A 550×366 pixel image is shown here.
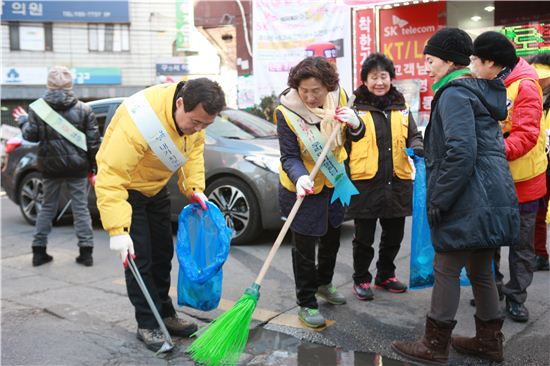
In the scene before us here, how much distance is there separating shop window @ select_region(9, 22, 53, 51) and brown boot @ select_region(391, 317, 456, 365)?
2806 cm

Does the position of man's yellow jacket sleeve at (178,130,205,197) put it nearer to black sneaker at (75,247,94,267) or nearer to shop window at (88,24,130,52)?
black sneaker at (75,247,94,267)

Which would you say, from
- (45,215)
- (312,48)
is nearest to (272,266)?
(45,215)

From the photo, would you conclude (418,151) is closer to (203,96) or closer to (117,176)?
(203,96)

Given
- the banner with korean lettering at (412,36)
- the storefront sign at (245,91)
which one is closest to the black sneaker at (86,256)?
the banner with korean lettering at (412,36)

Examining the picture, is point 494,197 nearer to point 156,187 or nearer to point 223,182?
point 156,187

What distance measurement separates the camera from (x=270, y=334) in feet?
11.0

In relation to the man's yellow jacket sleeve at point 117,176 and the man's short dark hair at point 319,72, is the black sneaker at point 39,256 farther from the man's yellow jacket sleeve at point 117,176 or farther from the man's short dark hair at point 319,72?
the man's short dark hair at point 319,72

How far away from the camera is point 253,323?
351 cm

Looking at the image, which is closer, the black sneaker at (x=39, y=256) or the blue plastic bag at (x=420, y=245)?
the blue plastic bag at (x=420, y=245)

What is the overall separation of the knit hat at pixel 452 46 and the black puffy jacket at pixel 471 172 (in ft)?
0.43

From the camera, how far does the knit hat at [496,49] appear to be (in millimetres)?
3141

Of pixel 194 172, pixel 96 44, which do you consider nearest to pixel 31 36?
pixel 96 44

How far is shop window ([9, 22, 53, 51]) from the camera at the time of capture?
87.8 feet

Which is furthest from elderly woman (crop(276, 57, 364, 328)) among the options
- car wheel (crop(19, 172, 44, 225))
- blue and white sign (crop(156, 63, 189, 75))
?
blue and white sign (crop(156, 63, 189, 75))
